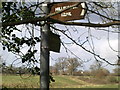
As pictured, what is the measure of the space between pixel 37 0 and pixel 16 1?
0.10 m

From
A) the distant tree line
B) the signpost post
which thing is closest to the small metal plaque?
the signpost post

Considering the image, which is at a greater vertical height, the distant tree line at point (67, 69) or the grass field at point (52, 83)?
the distant tree line at point (67, 69)

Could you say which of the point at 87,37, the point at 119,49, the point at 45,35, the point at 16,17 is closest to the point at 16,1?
the point at 16,17

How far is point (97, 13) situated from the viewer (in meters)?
0.95

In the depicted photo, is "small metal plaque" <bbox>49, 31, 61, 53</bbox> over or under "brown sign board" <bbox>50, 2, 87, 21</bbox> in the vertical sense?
under

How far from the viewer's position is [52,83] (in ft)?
3.36

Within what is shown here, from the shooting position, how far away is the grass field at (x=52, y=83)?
0.93m

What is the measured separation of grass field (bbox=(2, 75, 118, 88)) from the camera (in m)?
0.93

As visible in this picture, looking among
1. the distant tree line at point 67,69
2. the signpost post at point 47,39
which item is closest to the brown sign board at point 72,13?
the signpost post at point 47,39

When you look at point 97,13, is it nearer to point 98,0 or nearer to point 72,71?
point 98,0

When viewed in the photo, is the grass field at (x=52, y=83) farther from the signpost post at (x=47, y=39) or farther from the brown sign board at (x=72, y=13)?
the brown sign board at (x=72, y=13)

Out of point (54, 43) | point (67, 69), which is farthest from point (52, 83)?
point (54, 43)

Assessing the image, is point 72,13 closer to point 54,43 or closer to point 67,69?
point 54,43

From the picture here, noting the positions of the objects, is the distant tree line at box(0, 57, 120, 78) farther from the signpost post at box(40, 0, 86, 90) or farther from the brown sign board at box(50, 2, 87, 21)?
the brown sign board at box(50, 2, 87, 21)
